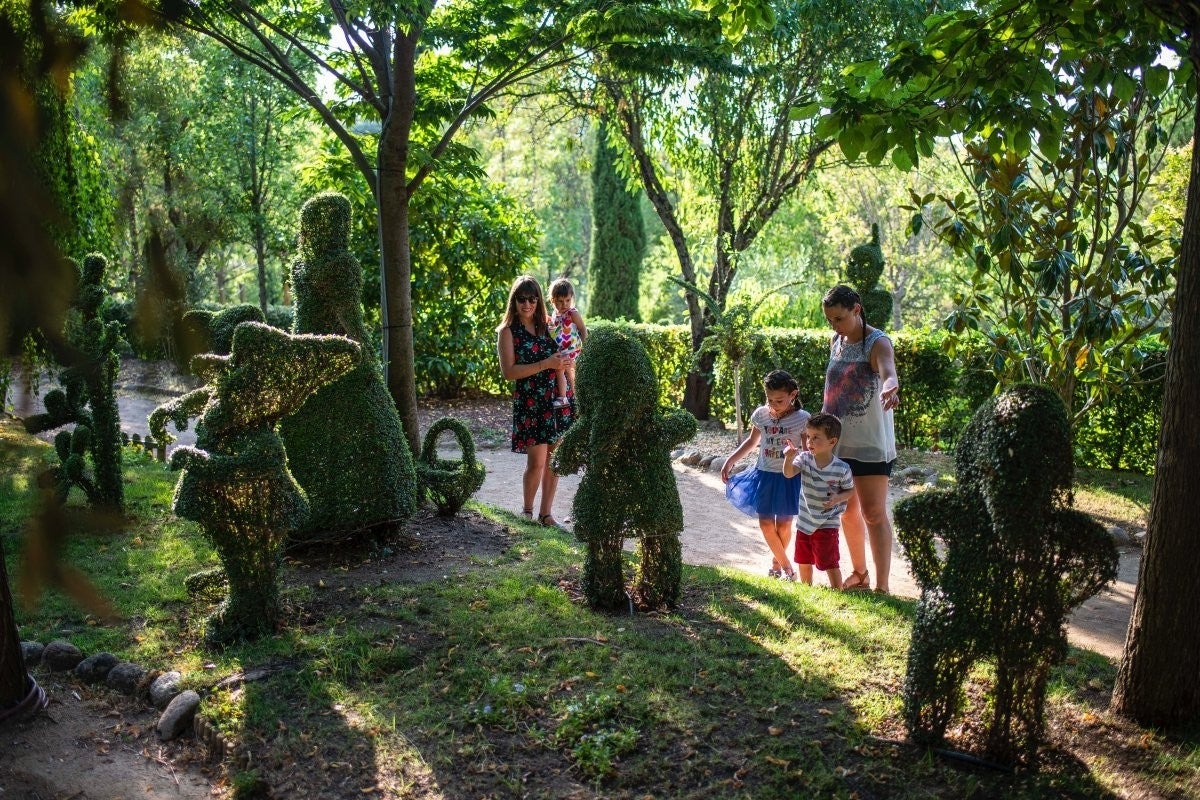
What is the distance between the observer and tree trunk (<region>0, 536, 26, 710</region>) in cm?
366

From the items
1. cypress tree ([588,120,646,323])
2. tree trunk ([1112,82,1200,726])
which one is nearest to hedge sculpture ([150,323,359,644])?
tree trunk ([1112,82,1200,726])

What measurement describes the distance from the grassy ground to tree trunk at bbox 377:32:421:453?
1857 millimetres

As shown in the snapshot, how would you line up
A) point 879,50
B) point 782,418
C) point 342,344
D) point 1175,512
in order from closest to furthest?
1. point 1175,512
2. point 342,344
3. point 782,418
4. point 879,50

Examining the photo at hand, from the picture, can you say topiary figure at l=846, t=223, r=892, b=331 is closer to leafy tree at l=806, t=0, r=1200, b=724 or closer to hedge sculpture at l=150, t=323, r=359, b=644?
leafy tree at l=806, t=0, r=1200, b=724

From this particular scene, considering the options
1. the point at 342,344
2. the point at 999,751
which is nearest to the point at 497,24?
the point at 342,344

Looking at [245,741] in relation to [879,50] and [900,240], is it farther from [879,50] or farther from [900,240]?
[900,240]

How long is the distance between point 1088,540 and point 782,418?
103 inches

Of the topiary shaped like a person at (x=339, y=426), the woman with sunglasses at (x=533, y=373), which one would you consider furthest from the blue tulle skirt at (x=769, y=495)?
the topiary shaped like a person at (x=339, y=426)

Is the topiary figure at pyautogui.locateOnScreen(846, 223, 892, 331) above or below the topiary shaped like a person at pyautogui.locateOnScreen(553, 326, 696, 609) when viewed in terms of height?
above

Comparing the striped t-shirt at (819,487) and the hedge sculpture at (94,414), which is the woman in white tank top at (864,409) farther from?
the hedge sculpture at (94,414)

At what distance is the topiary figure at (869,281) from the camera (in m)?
8.24

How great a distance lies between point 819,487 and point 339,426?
9.11 ft

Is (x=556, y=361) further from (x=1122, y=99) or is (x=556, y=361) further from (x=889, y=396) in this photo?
(x=1122, y=99)

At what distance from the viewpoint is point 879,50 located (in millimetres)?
11156
